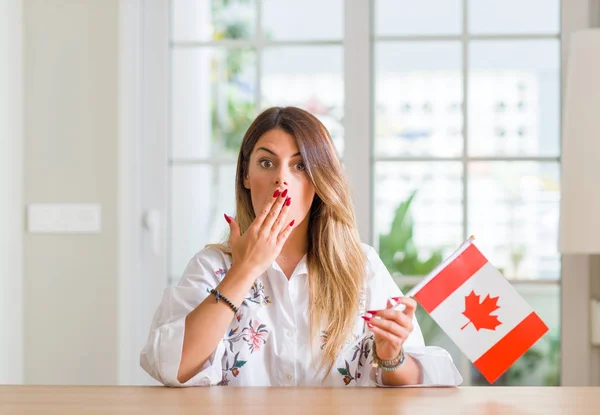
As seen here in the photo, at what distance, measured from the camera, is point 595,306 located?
2701 millimetres

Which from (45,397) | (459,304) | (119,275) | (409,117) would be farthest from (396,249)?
(45,397)

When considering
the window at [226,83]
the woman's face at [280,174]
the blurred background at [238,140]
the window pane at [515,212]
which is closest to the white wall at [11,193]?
the blurred background at [238,140]

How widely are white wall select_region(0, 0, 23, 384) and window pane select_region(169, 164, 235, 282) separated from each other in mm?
545

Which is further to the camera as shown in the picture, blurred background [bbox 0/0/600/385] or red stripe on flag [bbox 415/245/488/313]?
blurred background [bbox 0/0/600/385]

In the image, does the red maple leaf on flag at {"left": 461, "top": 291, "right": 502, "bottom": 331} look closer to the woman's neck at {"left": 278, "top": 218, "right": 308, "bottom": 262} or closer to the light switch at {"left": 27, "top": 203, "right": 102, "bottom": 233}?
the woman's neck at {"left": 278, "top": 218, "right": 308, "bottom": 262}

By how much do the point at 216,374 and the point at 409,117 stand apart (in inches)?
66.4

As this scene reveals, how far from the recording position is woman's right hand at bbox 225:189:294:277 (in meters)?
1.41

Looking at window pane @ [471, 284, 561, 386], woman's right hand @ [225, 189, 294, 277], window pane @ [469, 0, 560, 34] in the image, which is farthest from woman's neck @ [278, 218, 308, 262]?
window pane @ [469, 0, 560, 34]

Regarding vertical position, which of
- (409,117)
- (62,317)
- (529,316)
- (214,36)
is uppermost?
(214,36)

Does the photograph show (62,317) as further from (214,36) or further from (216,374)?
(216,374)

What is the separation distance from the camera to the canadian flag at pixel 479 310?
1.39 meters

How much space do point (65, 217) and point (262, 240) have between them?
1508 millimetres

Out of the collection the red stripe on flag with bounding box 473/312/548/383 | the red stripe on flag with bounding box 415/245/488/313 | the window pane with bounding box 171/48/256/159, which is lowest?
the red stripe on flag with bounding box 473/312/548/383

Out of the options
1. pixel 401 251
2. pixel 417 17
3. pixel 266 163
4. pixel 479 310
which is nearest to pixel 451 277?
pixel 479 310
